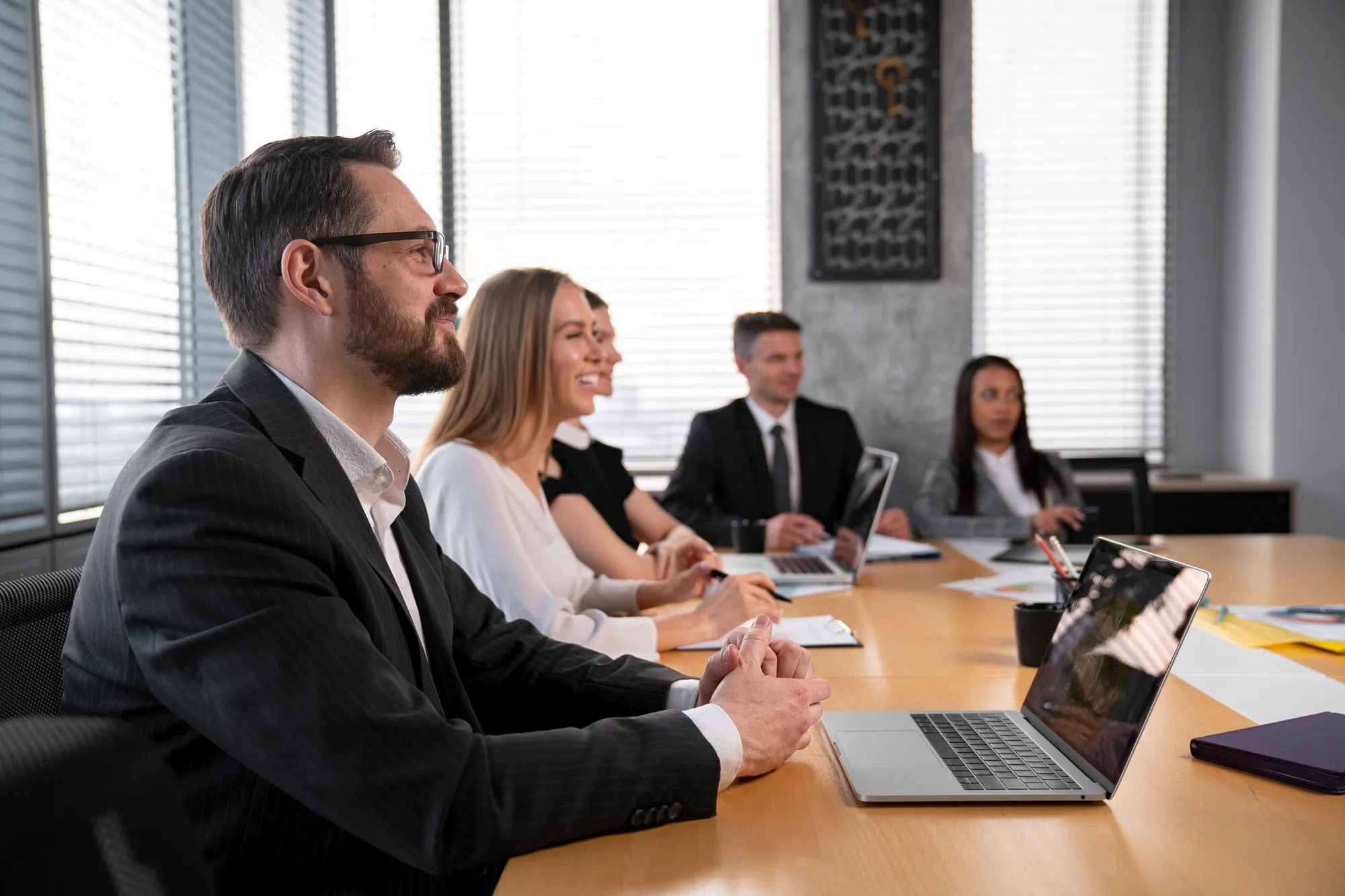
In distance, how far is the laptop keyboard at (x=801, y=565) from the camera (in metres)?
2.64

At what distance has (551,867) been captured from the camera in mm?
919

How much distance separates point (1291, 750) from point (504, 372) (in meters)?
1.56

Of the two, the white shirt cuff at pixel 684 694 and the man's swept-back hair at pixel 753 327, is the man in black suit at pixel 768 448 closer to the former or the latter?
the man's swept-back hair at pixel 753 327

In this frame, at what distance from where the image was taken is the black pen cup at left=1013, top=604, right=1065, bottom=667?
63.3 inches

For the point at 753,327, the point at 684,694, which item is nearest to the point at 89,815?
the point at 684,694

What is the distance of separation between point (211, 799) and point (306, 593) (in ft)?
0.73

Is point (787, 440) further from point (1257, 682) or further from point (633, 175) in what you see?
point (1257, 682)

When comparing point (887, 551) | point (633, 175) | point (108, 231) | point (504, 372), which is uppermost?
point (633, 175)

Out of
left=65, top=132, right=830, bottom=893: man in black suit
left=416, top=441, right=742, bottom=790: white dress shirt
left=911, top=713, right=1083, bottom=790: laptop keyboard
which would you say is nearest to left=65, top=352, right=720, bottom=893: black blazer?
left=65, top=132, right=830, bottom=893: man in black suit

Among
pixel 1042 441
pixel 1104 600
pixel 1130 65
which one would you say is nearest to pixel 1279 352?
pixel 1042 441

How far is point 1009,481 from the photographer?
3766 millimetres

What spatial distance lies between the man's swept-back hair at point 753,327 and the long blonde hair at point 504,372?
1859 millimetres

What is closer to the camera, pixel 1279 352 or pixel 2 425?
pixel 2 425

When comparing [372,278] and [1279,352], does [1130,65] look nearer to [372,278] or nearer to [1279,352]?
[1279,352]
